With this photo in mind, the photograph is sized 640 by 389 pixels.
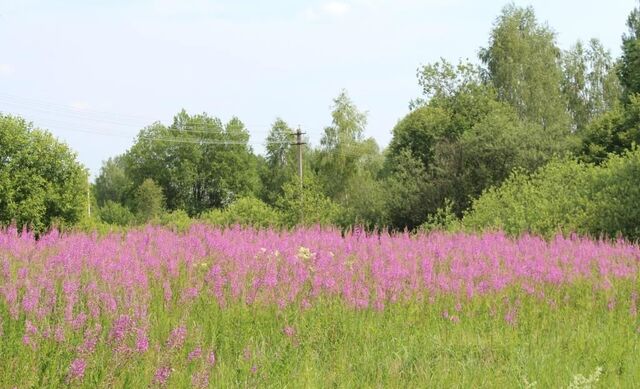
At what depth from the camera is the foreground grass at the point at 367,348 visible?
477 centimetres

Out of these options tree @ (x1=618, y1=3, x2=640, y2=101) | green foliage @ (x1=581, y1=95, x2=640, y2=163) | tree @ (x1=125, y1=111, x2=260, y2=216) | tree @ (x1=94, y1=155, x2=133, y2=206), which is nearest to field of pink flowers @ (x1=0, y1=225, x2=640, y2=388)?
green foliage @ (x1=581, y1=95, x2=640, y2=163)

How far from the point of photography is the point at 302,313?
21.0ft

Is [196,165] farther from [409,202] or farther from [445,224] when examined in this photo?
[445,224]

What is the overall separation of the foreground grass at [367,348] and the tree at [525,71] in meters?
41.9

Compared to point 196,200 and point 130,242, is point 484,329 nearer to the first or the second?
point 130,242

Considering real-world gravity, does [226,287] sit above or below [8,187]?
below

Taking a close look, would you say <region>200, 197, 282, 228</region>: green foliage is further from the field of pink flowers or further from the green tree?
the green tree

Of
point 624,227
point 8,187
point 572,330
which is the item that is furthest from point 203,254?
point 8,187

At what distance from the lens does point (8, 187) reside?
2419 cm

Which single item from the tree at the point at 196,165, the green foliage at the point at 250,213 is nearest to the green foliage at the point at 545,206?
the green foliage at the point at 250,213

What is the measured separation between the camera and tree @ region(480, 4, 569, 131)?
4744 cm

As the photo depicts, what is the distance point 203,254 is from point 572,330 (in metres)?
4.02

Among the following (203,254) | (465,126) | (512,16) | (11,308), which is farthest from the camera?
(512,16)

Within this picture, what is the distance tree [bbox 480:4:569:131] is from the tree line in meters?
0.10
